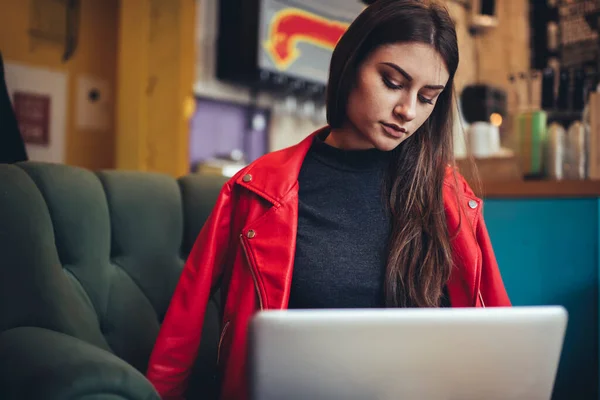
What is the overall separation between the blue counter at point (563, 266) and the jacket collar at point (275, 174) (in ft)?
3.21

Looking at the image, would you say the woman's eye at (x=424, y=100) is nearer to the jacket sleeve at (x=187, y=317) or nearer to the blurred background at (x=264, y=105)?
the jacket sleeve at (x=187, y=317)

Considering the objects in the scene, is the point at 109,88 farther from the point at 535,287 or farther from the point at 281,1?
the point at 535,287

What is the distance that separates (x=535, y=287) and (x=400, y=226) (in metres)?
0.90

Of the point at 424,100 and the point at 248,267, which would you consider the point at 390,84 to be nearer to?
the point at 424,100

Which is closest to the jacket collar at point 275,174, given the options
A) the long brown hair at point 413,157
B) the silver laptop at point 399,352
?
the long brown hair at point 413,157

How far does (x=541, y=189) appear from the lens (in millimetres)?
1876

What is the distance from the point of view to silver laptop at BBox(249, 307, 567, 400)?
2.10 ft

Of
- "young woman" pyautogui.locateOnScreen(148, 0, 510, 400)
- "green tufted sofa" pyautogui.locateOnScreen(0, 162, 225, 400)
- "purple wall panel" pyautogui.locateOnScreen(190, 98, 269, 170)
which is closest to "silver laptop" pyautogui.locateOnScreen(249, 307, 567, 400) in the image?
"green tufted sofa" pyautogui.locateOnScreen(0, 162, 225, 400)

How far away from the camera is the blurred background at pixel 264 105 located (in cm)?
185

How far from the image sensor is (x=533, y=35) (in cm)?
290

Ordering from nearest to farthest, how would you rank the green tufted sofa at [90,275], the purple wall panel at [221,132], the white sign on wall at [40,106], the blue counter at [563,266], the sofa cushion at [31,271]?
the green tufted sofa at [90,275]
the sofa cushion at [31,271]
the blue counter at [563,266]
the white sign on wall at [40,106]
the purple wall panel at [221,132]

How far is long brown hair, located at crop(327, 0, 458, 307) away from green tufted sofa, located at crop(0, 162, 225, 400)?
54 cm

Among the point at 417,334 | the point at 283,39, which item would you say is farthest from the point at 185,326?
the point at 283,39

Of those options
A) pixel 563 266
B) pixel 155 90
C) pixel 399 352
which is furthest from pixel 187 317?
pixel 155 90
